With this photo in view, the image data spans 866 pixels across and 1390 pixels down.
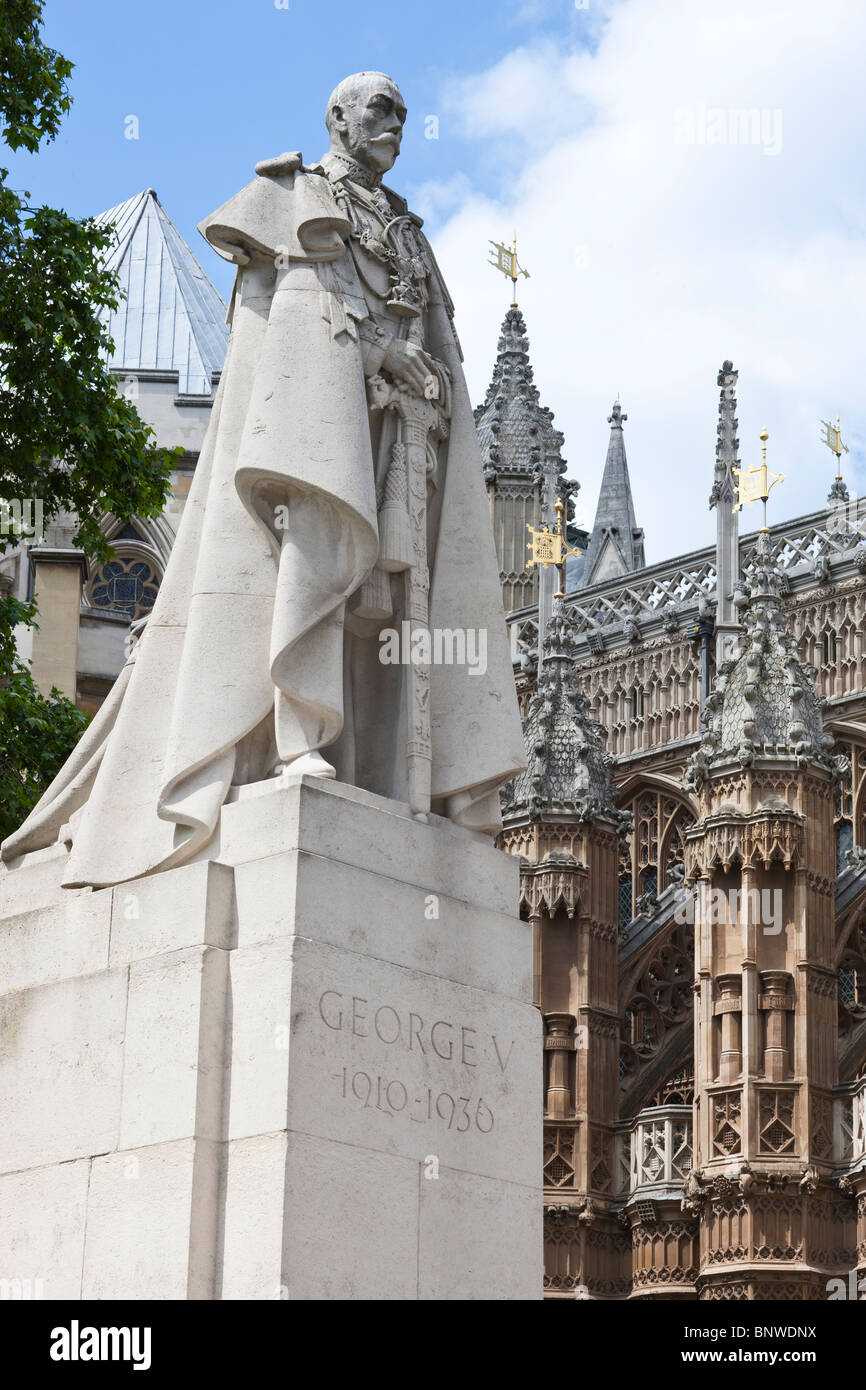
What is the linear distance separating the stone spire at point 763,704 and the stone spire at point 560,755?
2.33 meters

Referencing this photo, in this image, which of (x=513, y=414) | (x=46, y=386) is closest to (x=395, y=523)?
(x=46, y=386)

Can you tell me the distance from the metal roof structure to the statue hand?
30.6 m

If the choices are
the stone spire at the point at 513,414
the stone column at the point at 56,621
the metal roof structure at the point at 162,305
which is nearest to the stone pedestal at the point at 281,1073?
the stone column at the point at 56,621

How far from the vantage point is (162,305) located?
1618 inches

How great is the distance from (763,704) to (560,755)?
371cm

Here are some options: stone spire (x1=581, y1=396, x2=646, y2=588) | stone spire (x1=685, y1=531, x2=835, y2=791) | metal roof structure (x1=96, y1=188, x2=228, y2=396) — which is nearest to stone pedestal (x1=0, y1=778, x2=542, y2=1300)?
stone spire (x1=685, y1=531, x2=835, y2=791)

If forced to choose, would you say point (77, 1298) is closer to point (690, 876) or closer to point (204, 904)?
point (204, 904)

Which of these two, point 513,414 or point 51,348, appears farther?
point 513,414

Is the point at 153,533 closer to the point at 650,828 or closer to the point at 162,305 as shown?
the point at 162,305

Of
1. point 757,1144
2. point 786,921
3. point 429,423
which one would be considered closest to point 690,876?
point 786,921

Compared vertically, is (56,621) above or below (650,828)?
above

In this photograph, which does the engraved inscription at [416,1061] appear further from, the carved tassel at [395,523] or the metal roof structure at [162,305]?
the metal roof structure at [162,305]

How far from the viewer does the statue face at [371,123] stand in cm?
746
